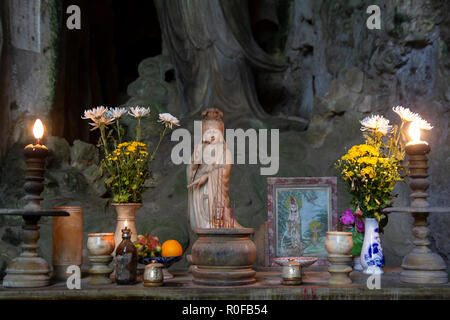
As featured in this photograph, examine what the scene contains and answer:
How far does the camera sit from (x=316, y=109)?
6480 mm

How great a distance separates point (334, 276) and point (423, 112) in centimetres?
231

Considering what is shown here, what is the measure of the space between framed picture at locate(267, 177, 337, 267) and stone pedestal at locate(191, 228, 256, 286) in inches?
22.1

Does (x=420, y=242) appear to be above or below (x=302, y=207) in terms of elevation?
below

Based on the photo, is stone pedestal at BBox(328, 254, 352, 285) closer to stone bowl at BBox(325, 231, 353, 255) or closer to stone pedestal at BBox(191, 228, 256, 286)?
stone bowl at BBox(325, 231, 353, 255)

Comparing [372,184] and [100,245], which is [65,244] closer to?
[100,245]

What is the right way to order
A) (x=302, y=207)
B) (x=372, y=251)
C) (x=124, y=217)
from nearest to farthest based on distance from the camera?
(x=372, y=251) < (x=124, y=217) < (x=302, y=207)

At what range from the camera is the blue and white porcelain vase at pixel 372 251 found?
319 cm

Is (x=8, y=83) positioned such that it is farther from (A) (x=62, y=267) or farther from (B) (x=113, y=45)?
(A) (x=62, y=267)

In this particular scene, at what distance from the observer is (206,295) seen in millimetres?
2740

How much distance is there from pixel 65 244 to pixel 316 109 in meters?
3.87

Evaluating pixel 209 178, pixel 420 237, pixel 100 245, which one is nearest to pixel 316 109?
pixel 209 178

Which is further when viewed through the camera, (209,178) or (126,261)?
(209,178)

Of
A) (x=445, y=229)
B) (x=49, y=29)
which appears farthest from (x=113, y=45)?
(x=445, y=229)

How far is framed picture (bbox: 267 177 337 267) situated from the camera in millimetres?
3520
